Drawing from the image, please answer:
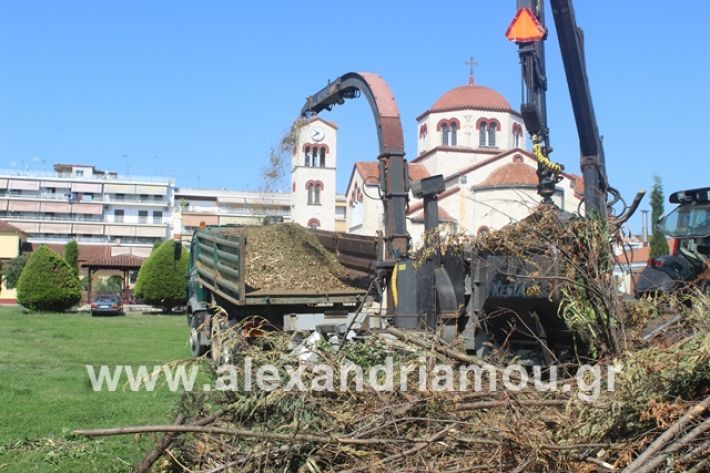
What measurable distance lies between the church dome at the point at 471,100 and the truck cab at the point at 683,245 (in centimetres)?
4598

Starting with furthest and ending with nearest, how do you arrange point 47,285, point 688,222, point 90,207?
point 90,207 → point 47,285 → point 688,222

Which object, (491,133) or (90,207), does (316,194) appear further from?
(90,207)

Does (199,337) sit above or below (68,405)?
above

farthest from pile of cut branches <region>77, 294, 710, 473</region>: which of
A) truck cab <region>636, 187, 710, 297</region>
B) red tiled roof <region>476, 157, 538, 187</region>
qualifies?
red tiled roof <region>476, 157, 538, 187</region>

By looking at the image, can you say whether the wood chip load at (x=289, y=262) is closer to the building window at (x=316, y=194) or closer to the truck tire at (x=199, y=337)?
the truck tire at (x=199, y=337)

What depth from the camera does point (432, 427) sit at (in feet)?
16.7

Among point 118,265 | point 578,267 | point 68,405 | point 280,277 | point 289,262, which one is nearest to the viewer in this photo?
point 578,267

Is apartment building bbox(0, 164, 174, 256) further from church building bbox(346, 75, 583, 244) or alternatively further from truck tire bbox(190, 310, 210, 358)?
truck tire bbox(190, 310, 210, 358)

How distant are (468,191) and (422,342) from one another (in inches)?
1643

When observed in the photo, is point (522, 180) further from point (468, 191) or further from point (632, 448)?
point (632, 448)

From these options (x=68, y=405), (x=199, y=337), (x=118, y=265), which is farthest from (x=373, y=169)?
(x=68, y=405)

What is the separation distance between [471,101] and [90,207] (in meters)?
65.6

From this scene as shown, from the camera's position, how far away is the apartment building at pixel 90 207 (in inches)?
4050

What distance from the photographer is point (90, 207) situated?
10450cm
